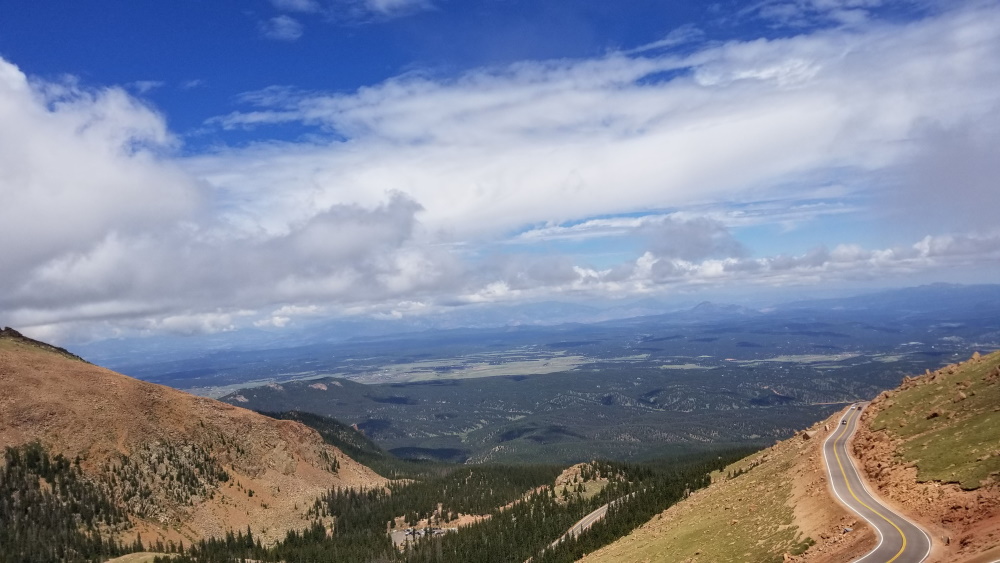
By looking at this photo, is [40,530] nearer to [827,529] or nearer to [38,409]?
[38,409]

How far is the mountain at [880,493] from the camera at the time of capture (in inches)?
1858

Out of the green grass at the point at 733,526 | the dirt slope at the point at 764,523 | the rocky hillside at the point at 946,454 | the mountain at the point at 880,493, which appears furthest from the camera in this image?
the green grass at the point at 733,526

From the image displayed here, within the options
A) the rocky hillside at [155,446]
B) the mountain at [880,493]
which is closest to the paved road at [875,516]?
the mountain at [880,493]

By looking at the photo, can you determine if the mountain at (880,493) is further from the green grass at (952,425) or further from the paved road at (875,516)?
Answer: the paved road at (875,516)

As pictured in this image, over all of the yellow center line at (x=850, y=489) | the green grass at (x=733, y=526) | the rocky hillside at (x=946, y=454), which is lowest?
the green grass at (x=733, y=526)

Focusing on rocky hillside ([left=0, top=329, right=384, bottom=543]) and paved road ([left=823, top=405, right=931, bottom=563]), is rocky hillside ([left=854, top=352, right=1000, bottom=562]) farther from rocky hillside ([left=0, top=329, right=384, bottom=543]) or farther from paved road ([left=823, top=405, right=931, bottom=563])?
rocky hillside ([left=0, top=329, right=384, bottom=543])

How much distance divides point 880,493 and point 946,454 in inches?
291

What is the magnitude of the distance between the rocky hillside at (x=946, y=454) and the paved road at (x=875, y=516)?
3.96ft

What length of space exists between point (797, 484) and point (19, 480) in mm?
161399

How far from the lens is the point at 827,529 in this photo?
5350 centimetres

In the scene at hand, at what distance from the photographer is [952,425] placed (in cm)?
6550

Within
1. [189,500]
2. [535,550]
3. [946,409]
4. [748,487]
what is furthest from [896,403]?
[189,500]

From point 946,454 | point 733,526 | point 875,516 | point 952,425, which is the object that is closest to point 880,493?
point 946,454

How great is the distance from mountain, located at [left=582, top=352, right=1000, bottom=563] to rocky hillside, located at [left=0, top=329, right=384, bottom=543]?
10917 centimetres
